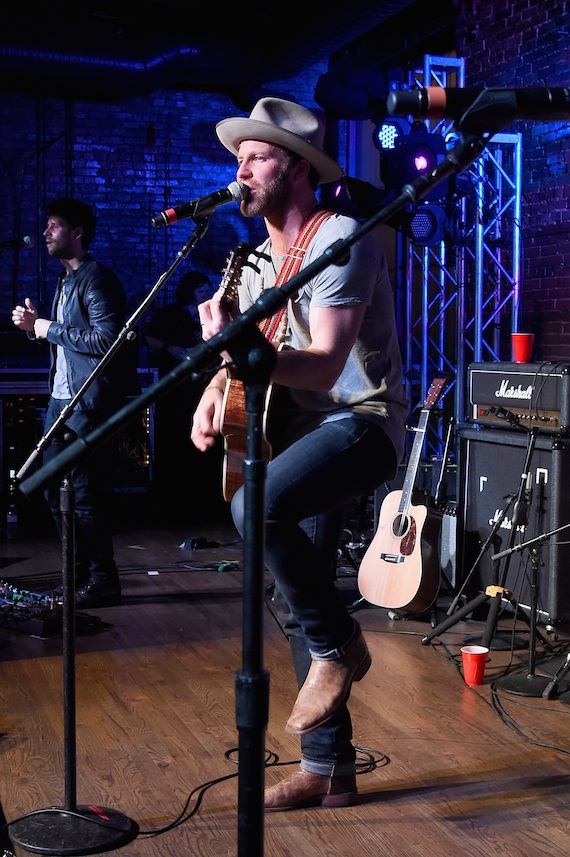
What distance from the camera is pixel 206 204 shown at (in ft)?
9.27

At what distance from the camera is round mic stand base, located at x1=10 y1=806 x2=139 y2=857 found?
243 centimetres

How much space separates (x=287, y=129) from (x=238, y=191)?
0.70 ft

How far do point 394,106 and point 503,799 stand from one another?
195 centimetres

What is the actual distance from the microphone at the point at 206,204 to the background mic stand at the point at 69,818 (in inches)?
33.3

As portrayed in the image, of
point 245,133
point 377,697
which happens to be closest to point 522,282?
point 377,697

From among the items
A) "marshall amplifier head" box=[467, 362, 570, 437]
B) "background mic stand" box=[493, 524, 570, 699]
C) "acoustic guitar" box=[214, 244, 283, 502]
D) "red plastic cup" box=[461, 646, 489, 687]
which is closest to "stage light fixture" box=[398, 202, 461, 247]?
"marshall amplifier head" box=[467, 362, 570, 437]

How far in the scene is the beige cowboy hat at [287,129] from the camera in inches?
106

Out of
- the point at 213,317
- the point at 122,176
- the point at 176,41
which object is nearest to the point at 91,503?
the point at 213,317

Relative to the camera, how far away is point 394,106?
1.61m

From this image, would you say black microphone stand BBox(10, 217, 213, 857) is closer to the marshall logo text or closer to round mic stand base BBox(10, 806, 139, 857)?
round mic stand base BBox(10, 806, 139, 857)

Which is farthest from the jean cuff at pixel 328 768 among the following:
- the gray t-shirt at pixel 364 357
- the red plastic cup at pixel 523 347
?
the red plastic cup at pixel 523 347

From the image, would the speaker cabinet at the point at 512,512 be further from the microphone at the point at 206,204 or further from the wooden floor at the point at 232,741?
the microphone at the point at 206,204

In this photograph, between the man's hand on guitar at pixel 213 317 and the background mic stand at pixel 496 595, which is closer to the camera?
the man's hand on guitar at pixel 213 317

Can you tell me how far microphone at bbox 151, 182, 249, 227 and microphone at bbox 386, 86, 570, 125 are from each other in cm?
113
